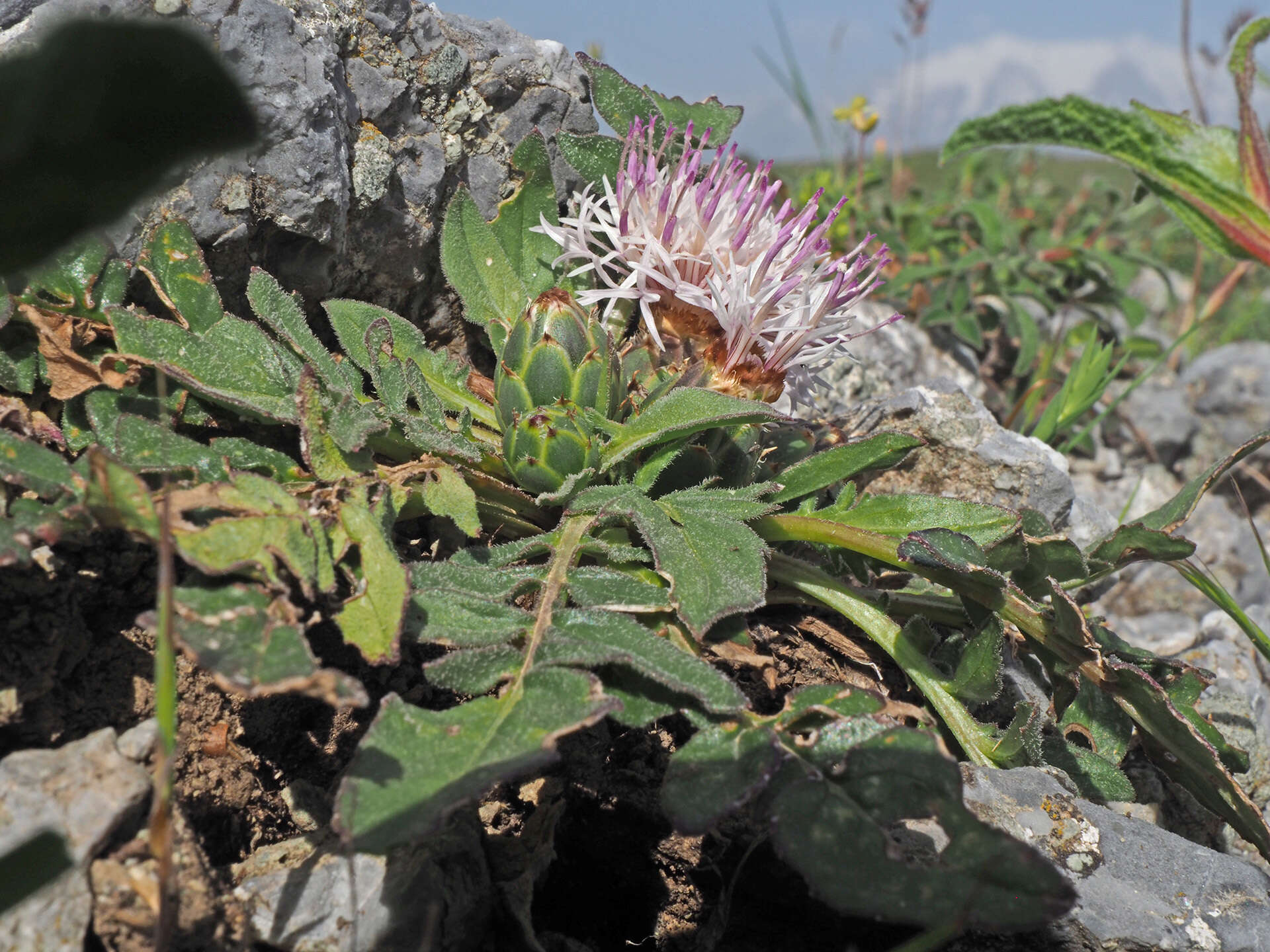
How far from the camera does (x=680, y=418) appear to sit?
224 cm

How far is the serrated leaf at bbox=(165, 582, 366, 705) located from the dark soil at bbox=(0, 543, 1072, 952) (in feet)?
1.37

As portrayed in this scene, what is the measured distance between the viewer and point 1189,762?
2268mm

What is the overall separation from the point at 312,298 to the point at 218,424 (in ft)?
2.04

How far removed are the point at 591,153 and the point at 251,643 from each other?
2031 mm

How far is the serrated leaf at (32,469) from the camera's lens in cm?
171

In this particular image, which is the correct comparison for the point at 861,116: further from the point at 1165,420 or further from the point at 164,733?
the point at 164,733

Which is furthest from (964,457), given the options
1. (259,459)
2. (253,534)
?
(253,534)

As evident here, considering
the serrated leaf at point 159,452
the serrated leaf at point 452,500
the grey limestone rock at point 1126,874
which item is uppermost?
the serrated leaf at point 159,452

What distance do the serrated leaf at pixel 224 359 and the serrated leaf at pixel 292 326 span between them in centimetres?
5

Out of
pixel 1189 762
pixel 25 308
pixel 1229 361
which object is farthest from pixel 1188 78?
pixel 25 308

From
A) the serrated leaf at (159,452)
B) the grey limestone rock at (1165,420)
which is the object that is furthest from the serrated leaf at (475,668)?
the grey limestone rock at (1165,420)

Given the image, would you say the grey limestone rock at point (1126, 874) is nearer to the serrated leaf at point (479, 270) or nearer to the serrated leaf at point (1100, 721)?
the serrated leaf at point (1100, 721)

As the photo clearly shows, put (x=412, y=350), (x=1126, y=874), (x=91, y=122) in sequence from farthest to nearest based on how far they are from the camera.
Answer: (x=412, y=350), (x=1126, y=874), (x=91, y=122)

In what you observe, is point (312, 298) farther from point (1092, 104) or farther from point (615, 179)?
point (1092, 104)
